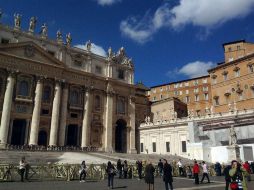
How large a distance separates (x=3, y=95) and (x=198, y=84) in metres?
43.5

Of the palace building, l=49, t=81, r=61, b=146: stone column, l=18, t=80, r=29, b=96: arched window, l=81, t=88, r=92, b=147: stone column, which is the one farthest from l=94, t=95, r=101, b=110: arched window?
l=18, t=80, r=29, b=96: arched window

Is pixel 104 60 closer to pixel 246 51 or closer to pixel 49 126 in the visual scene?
pixel 49 126

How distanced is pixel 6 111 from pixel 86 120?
40.3 feet

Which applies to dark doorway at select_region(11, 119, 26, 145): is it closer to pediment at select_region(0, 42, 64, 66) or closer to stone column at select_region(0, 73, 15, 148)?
stone column at select_region(0, 73, 15, 148)

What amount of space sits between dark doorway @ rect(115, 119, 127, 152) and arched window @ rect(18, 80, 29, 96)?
17.3 m

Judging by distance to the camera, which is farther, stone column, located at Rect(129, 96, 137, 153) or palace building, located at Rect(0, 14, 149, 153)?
stone column, located at Rect(129, 96, 137, 153)

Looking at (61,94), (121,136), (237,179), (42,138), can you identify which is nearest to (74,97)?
(61,94)

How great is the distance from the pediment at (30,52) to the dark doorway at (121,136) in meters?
15.6

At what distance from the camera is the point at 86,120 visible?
4238cm

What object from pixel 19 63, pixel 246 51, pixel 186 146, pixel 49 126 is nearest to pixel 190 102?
pixel 246 51

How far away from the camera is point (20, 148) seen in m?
33.5

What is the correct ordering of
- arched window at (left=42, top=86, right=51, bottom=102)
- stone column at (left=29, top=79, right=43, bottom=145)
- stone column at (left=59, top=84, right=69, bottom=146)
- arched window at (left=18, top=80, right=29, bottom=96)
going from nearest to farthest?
stone column at (left=29, top=79, right=43, bottom=145) → arched window at (left=18, top=80, right=29, bottom=96) → stone column at (left=59, top=84, right=69, bottom=146) → arched window at (left=42, top=86, right=51, bottom=102)

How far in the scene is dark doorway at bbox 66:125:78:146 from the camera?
41344mm

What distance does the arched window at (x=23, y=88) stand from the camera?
37.2 metres
